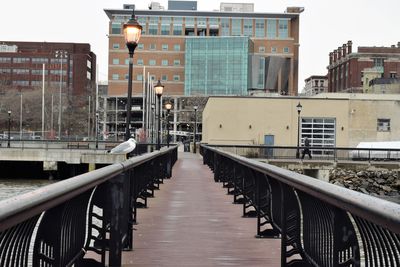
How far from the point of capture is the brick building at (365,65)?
418 ft

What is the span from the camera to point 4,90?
408 feet

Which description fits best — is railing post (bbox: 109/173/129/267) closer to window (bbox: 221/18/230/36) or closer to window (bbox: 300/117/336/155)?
window (bbox: 300/117/336/155)

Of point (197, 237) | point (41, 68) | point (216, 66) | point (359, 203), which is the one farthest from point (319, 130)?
point (41, 68)

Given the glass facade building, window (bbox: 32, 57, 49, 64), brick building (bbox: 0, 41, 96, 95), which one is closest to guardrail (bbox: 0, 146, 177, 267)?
the glass facade building

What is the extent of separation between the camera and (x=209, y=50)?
128 meters

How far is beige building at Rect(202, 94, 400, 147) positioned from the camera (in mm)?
57812

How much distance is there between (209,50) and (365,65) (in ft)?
118

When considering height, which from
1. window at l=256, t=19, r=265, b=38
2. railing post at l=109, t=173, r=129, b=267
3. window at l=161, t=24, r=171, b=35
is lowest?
railing post at l=109, t=173, r=129, b=267

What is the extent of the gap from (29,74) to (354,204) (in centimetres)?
15898

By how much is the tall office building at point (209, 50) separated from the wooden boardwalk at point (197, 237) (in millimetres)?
112580

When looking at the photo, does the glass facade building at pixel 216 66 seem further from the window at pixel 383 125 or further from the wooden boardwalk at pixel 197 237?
the wooden boardwalk at pixel 197 237

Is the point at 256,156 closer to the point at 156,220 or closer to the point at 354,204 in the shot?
the point at 156,220

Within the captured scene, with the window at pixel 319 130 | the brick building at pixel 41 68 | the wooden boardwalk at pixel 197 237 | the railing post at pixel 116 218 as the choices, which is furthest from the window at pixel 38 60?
the railing post at pixel 116 218

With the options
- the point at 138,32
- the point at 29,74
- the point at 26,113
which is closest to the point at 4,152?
the point at 138,32
